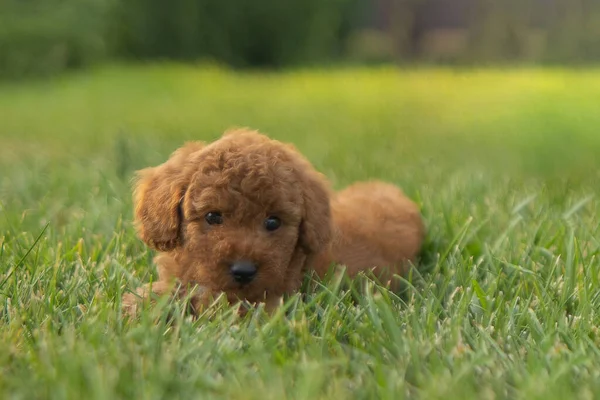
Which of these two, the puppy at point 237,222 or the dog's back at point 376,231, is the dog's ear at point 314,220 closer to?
the puppy at point 237,222

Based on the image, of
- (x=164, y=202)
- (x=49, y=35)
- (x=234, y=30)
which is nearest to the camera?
(x=164, y=202)

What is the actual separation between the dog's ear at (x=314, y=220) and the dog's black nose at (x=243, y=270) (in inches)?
11.5

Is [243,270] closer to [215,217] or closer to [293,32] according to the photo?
[215,217]

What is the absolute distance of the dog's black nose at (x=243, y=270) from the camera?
2.57 m

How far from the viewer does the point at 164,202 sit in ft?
9.18

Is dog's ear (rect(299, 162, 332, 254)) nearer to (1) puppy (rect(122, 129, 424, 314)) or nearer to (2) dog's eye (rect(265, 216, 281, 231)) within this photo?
(1) puppy (rect(122, 129, 424, 314))

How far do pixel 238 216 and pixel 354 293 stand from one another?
454 mm

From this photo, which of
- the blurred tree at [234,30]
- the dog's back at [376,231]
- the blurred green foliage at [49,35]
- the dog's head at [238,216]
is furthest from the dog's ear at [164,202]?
the blurred tree at [234,30]

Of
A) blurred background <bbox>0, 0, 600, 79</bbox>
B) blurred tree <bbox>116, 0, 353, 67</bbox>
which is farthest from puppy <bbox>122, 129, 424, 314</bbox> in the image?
blurred tree <bbox>116, 0, 353, 67</bbox>

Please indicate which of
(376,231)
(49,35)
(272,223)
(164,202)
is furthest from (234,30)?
(272,223)

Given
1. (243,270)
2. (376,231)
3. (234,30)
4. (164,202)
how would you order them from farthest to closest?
(234,30), (376,231), (164,202), (243,270)

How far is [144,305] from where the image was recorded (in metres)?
2.54

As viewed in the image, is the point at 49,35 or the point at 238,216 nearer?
the point at 238,216

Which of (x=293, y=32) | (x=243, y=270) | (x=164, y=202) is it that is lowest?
(x=293, y=32)
